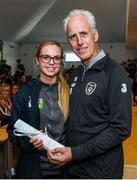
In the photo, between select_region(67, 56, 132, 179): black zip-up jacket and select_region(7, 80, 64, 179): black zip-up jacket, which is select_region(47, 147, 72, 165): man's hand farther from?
select_region(7, 80, 64, 179): black zip-up jacket

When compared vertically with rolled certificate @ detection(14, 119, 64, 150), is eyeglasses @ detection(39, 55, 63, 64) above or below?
above

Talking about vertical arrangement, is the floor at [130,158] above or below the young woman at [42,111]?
below

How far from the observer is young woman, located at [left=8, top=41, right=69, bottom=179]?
158 centimetres

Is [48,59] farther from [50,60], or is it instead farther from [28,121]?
[28,121]

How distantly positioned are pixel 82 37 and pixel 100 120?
39cm

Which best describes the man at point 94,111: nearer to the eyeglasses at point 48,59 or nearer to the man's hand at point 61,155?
the man's hand at point 61,155

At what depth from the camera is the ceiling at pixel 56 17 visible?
314 inches

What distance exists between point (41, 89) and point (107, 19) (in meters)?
10.6

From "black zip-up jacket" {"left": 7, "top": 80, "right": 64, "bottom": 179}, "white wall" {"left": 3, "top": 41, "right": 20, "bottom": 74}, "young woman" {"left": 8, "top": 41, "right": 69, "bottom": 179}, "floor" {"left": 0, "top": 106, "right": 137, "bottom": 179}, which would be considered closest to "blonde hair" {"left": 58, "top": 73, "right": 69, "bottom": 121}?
"young woman" {"left": 8, "top": 41, "right": 69, "bottom": 179}

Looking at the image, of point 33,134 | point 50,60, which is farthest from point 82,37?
point 33,134

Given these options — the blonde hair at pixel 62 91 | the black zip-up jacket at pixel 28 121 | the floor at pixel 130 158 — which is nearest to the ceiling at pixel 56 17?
the floor at pixel 130 158

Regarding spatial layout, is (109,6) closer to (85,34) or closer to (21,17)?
(21,17)

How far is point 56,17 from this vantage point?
11406mm

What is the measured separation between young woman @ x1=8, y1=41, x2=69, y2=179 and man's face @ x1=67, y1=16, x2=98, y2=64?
17cm
